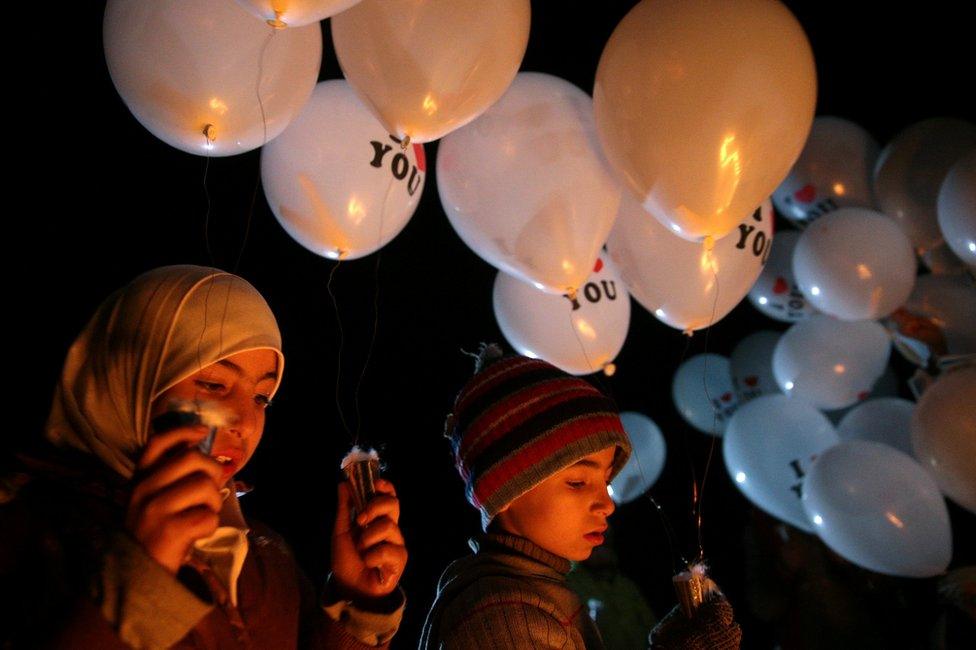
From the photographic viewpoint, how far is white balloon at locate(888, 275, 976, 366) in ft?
9.11

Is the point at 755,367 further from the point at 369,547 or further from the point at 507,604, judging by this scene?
the point at 369,547

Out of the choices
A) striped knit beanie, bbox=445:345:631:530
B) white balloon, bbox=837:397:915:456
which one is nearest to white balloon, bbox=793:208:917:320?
white balloon, bbox=837:397:915:456

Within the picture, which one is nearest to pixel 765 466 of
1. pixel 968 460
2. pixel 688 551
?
pixel 968 460

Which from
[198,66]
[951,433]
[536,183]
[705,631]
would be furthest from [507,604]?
[951,433]

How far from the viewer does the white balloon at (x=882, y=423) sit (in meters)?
2.91

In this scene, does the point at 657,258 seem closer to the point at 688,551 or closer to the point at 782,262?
the point at 782,262

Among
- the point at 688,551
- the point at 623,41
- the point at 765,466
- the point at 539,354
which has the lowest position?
the point at 688,551

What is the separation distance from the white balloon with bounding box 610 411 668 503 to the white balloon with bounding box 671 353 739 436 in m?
0.21

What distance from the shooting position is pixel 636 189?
185 centimetres

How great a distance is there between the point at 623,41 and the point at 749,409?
1.69m

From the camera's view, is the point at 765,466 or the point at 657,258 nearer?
the point at 657,258

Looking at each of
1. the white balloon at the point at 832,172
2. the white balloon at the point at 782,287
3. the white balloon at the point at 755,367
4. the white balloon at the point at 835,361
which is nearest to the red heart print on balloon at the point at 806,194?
the white balloon at the point at 832,172

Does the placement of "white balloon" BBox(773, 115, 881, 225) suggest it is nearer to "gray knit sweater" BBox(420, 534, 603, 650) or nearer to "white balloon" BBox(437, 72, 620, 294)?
"white balloon" BBox(437, 72, 620, 294)

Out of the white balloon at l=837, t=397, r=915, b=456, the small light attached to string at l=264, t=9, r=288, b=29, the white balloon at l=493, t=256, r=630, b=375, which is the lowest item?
the white balloon at l=837, t=397, r=915, b=456
